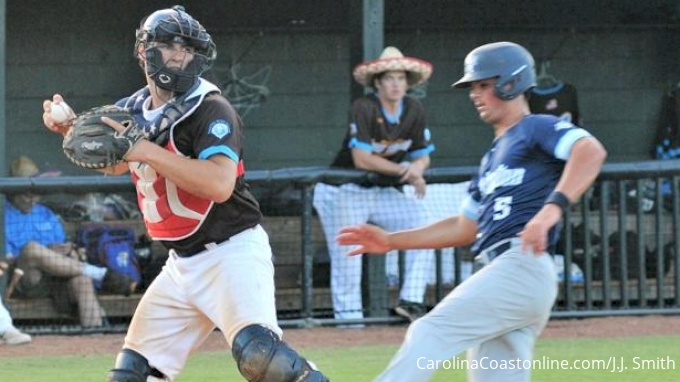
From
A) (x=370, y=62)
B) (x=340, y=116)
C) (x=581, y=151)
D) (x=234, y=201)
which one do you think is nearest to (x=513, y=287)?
(x=581, y=151)

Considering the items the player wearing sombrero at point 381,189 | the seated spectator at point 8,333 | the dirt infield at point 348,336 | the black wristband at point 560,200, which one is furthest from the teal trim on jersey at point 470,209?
the seated spectator at point 8,333

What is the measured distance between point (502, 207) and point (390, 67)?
4967mm

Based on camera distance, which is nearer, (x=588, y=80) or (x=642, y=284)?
(x=642, y=284)

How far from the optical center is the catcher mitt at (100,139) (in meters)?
5.26

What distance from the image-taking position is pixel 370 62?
10445mm

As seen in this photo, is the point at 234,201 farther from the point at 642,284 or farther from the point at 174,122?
the point at 642,284

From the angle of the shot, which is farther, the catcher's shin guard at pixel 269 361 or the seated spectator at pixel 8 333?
the seated spectator at pixel 8 333

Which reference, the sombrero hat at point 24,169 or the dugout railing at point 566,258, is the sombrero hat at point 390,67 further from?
the sombrero hat at point 24,169

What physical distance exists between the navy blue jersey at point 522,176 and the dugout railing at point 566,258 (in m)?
4.80

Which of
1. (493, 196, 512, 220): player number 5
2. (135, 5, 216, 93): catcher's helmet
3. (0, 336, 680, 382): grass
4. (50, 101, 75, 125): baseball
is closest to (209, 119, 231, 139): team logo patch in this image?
(135, 5, 216, 93): catcher's helmet

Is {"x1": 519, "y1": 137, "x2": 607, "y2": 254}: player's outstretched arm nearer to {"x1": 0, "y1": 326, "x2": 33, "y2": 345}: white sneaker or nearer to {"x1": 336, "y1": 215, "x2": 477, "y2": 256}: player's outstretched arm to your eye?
{"x1": 336, "y1": 215, "x2": 477, "y2": 256}: player's outstretched arm

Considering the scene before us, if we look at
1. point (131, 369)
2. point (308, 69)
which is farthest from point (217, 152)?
point (308, 69)

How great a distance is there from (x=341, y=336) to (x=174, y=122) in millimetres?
4575

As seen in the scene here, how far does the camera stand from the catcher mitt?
207 inches
